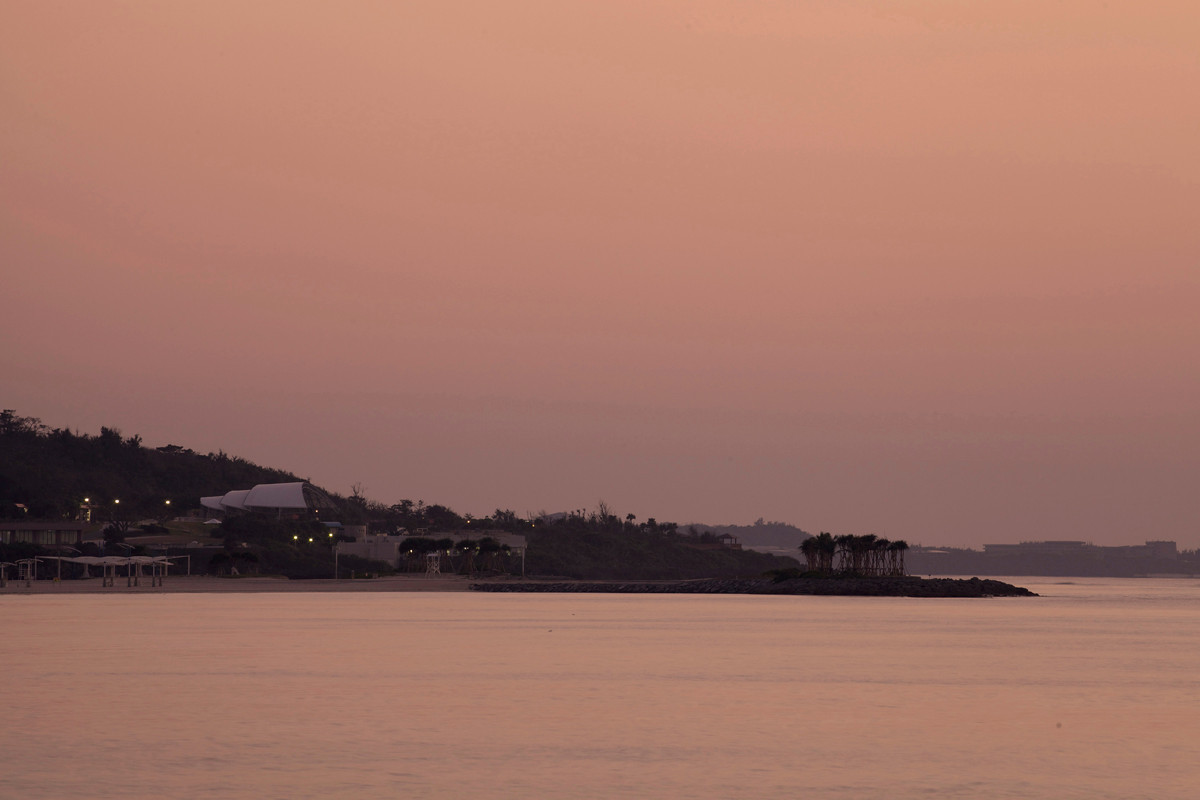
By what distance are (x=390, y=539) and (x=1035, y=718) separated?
16097cm

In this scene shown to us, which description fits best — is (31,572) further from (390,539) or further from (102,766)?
(102,766)

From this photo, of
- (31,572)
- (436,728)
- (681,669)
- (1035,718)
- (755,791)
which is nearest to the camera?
(755,791)

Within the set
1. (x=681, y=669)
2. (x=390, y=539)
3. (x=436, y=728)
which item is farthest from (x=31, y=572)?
(x=436, y=728)

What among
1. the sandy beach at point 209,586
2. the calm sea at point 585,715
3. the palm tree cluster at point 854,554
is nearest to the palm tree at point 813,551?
the palm tree cluster at point 854,554

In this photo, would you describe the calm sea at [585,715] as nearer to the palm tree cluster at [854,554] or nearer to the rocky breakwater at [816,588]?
the rocky breakwater at [816,588]

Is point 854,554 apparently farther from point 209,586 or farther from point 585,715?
point 585,715

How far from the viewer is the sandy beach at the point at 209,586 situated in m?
106

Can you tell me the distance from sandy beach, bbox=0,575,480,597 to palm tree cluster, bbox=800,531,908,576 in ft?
131

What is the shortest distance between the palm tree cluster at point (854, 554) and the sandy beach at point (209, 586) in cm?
4000

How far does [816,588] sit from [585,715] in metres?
107

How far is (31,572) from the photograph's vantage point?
424 ft

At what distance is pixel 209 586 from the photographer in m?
118

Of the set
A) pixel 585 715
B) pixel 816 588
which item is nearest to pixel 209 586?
pixel 816 588

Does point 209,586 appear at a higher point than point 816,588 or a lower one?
lower
